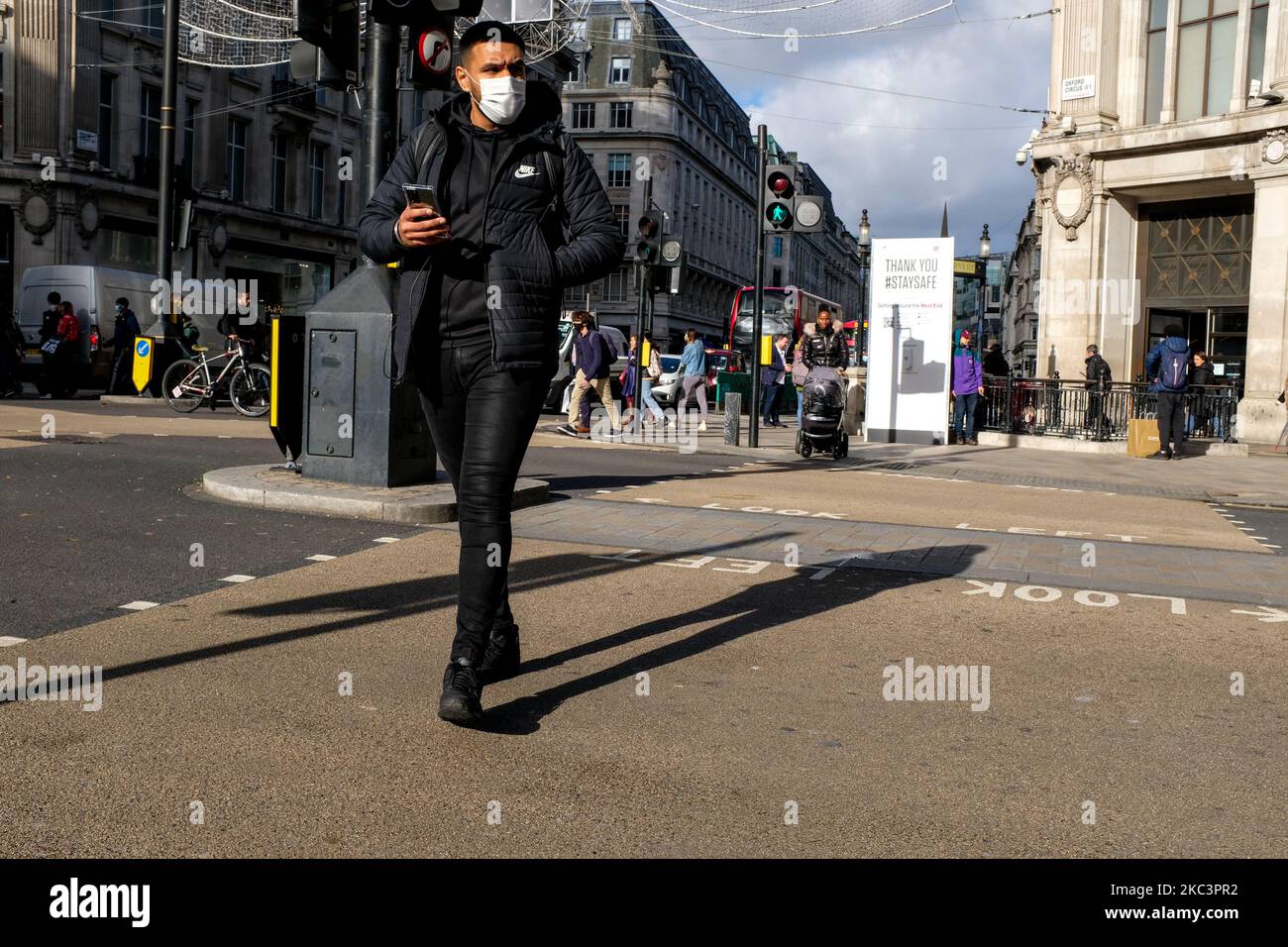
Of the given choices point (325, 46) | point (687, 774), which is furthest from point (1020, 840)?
point (325, 46)

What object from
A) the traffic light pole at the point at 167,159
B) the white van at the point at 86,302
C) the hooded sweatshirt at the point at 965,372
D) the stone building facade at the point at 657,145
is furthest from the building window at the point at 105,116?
the stone building facade at the point at 657,145

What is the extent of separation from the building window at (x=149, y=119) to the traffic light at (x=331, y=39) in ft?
100

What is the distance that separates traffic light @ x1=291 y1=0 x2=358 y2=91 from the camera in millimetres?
7535

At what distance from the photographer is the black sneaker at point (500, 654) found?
13.4ft

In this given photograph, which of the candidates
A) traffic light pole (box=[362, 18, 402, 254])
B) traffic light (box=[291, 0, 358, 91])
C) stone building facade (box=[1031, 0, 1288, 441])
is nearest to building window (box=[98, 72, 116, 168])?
stone building facade (box=[1031, 0, 1288, 441])

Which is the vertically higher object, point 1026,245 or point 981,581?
point 1026,245

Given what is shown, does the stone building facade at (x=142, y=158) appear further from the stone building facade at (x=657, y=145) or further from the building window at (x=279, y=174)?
the stone building facade at (x=657, y=145)

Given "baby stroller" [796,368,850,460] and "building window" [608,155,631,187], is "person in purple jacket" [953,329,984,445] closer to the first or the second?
"baby stroller" [796,368,850,460]

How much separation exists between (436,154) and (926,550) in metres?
4.65

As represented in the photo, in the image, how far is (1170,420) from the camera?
64.5ft

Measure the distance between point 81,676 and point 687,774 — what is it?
2.02m

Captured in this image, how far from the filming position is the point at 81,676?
13.0 ft
